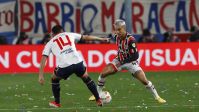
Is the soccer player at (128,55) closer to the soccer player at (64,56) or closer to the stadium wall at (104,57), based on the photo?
the soccer player at (64,56)

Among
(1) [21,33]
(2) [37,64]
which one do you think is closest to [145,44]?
(2) [37,64]

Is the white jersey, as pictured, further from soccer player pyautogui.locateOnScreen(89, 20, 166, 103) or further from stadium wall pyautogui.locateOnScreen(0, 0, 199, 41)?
stadium wall pyautogui.locateOnScreen(0, 0, 199, 41)

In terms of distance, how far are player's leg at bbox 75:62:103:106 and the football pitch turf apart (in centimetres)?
24

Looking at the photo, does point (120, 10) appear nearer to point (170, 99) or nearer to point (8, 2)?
point (8, 2)

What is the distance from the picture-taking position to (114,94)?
73.8 feet

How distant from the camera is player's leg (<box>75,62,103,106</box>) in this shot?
19.1 meters

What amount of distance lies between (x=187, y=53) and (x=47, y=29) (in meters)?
8.61

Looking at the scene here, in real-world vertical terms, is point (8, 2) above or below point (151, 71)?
above

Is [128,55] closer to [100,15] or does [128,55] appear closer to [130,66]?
[130,66]

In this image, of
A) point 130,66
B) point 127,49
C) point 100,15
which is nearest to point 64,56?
point 127,49

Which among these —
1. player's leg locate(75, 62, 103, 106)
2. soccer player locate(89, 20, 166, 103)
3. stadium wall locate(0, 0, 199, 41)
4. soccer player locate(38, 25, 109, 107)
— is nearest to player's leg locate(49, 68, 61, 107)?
soccer player locate(38, 25, 109, 107)

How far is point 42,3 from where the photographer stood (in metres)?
37.6

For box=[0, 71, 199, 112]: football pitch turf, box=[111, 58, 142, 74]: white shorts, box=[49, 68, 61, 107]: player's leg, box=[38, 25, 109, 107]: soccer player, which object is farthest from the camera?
box=[111, 58, 142, 74]: white shorts

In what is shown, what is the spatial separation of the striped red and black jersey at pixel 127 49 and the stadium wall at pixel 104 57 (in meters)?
10.5
